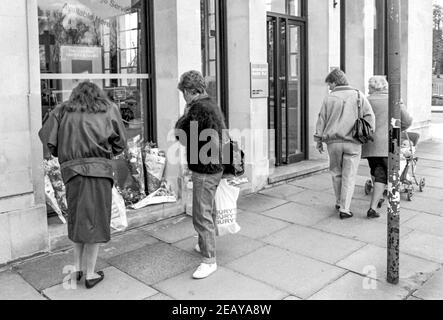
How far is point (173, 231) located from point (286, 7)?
506cm

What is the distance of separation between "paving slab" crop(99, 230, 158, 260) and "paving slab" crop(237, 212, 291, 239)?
1092 mm

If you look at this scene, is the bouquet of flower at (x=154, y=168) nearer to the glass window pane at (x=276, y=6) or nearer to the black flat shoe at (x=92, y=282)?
the black flat shoe at (x=92, y=282)

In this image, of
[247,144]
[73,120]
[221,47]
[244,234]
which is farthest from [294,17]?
[73,120]

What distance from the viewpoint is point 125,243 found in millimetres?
5387

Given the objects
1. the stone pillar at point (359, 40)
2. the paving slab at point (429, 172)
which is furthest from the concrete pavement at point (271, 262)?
the stone pillar at point (359, 40)

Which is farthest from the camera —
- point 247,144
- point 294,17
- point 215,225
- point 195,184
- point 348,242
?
point 294,17

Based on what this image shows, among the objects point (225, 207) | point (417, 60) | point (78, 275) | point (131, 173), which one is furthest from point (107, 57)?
point (417, 60)

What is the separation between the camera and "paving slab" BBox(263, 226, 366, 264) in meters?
4.98

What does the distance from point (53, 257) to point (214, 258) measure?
168 centimetres

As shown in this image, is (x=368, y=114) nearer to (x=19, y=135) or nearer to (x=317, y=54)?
(x=317, y=54)
